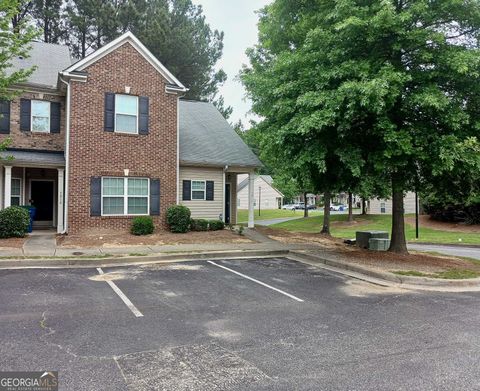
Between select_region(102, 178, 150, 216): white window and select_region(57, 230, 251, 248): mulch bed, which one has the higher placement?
select_region(102, 178, 150, 216): white window

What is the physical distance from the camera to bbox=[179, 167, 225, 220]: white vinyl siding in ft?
61.4

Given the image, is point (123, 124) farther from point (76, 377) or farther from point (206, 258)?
point (76, 377)

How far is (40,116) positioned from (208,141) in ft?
26.1

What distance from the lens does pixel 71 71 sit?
1535 cm

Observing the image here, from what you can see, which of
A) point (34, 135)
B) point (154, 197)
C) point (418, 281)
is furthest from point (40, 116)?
point (418, 281)

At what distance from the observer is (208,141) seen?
67.8ft

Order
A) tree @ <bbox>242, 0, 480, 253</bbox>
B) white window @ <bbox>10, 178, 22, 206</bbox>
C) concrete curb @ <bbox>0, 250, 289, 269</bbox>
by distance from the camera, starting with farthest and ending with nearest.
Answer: white window @ <bbox>10, 178, 22, 206</bbox> < concrete curb @ <bbox>0, 250, 289, 269</bbox> < tree @ <bbox>242, 0, 480, 253</bbox>

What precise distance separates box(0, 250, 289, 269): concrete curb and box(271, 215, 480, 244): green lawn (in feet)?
39.7

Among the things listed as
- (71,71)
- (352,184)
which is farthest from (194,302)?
(71,71)

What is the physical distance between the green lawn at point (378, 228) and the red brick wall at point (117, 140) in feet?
41.4

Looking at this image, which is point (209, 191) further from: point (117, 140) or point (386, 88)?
point (386, 88)

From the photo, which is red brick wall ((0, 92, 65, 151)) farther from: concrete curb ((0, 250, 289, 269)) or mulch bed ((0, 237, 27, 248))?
concrete curb ((0, 250, 289, 269))

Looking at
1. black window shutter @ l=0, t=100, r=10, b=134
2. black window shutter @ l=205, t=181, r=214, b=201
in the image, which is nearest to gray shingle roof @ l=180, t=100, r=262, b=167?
black window shutter @ l=205, t=181, r=214, b=201

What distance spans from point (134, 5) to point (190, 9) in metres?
A: 6.43
